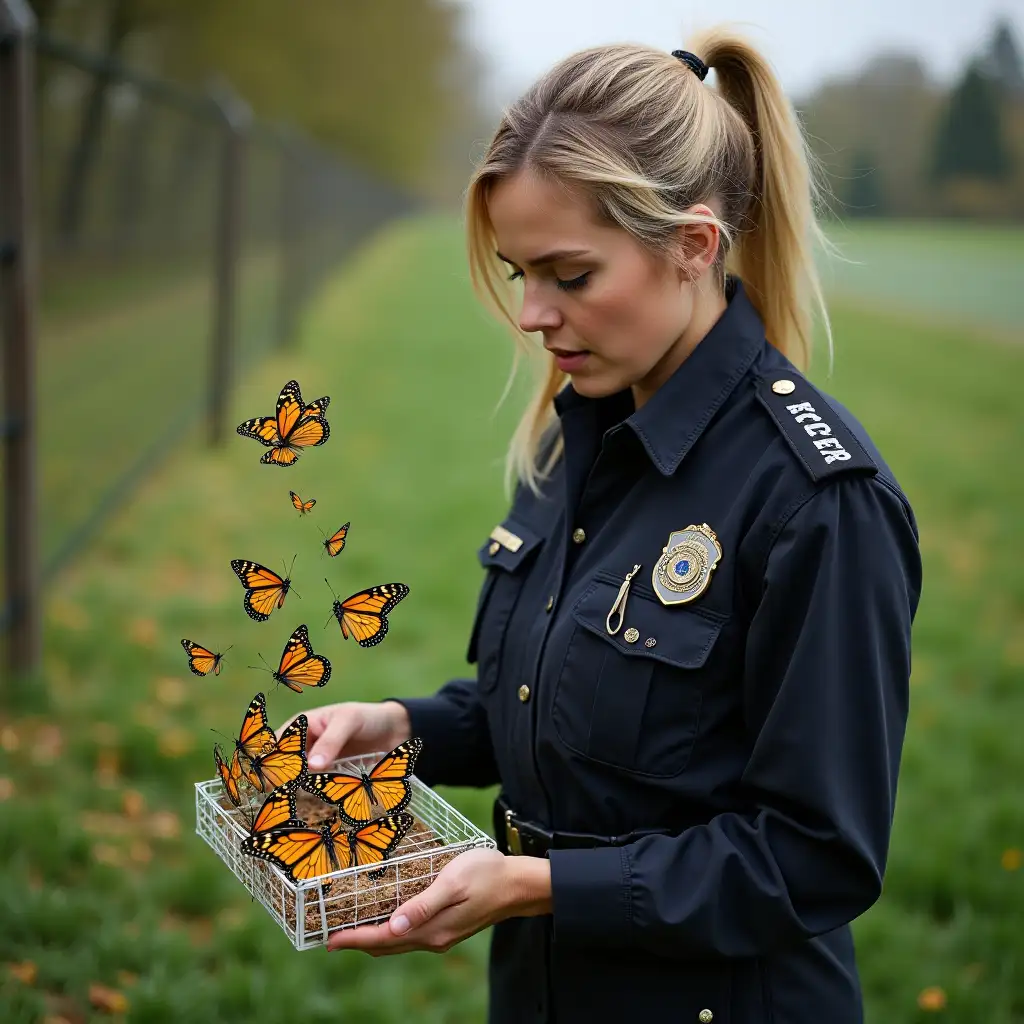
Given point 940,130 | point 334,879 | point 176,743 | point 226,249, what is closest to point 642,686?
point 334,879

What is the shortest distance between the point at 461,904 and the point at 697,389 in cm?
87

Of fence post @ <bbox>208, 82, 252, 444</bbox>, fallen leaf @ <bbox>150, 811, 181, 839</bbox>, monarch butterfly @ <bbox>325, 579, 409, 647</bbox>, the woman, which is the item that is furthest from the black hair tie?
fence post @ <bbox>208, 82, 252, 444</bbox>

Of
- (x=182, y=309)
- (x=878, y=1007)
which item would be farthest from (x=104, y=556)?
(x=878, y=1007)

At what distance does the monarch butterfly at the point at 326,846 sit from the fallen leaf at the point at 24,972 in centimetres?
173

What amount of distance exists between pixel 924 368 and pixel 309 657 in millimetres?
13625

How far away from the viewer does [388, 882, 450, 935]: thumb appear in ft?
5.61

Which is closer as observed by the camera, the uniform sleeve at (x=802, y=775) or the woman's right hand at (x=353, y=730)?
the uniform sleeve at (x=802, y=775)

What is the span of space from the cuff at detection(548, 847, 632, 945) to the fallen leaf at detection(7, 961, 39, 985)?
193cm

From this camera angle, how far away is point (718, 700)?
1.81 metres

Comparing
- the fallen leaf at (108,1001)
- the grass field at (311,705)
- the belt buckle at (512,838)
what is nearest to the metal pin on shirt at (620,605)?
the belt buckle at (512,838)

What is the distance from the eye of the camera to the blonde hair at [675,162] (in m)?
1.84

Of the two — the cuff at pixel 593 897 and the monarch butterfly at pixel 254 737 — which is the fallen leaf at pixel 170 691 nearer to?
the monarch butterfly at pixel 254 737

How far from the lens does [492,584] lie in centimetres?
227

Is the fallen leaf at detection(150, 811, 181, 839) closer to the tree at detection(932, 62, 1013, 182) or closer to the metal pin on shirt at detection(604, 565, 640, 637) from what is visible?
the metal pin on shirt at detection(604, 565, 640, 637)
